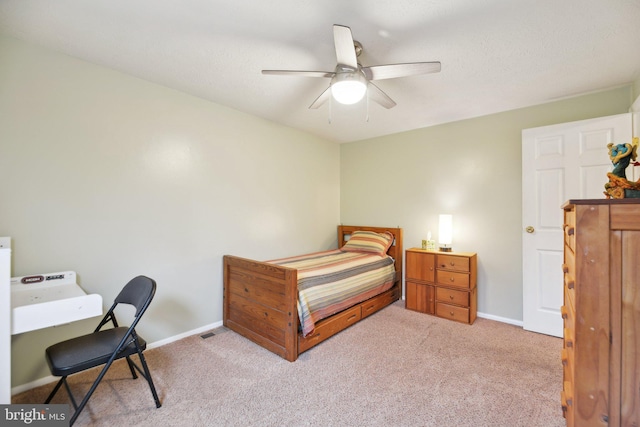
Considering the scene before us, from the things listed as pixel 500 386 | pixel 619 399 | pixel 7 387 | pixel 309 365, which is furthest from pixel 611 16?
pixel 7 387

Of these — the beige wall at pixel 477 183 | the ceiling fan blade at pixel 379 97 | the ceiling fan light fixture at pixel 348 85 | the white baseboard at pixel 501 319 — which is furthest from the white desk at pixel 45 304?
the white baseboard at pixel 501 319

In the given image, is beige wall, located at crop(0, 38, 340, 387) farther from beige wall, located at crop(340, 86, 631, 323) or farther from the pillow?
beige wall, located at crop(340, 86, 631, 323)

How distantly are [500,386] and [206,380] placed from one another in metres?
2.11

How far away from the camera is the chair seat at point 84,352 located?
4.65 ft

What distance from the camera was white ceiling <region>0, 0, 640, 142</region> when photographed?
1547 millimetres

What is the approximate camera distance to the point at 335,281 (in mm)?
2701

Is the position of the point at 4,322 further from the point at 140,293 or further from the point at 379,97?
the point at 379,97

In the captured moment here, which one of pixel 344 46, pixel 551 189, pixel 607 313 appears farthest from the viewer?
pixel 551 189

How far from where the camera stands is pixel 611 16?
1594mm

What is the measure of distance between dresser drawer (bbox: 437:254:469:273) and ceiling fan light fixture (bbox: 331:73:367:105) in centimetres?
220

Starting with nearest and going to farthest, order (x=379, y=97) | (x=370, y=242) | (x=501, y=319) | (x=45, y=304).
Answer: (x=45, y=304) → (x=379, y=97) → (x=501, y=319) → (x=370, y=242)

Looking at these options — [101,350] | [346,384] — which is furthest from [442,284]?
[101,350]

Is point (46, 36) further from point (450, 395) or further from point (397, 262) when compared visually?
point (397, 262)

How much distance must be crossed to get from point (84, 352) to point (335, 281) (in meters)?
1.90
